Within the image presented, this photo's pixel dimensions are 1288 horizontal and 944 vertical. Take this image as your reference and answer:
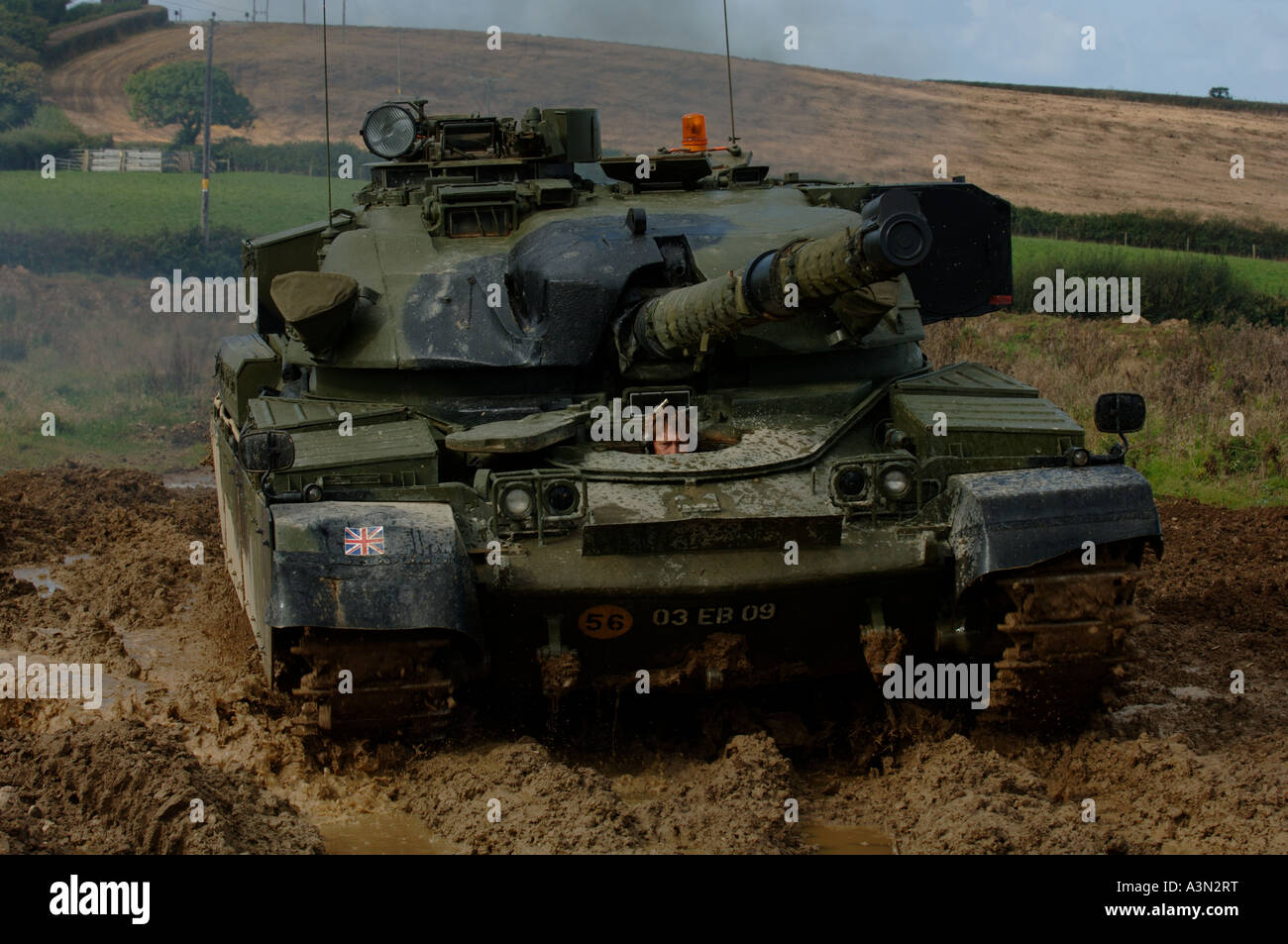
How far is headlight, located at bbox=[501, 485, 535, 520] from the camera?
7520mm

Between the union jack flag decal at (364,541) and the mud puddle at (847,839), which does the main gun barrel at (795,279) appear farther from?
the mud puddle at (847,839)

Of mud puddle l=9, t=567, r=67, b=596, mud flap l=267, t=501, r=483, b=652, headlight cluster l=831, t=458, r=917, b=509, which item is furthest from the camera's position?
mud puddle l=9, t=567, r=67, b=596

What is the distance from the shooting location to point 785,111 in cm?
4038

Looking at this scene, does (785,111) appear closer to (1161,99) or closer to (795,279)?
(1161,99)

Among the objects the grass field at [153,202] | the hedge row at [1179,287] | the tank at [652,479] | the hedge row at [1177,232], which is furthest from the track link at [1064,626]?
the grass field at [153,202]

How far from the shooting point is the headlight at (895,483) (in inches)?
306

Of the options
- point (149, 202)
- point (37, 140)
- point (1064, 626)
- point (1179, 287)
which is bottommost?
point (1064, 626)

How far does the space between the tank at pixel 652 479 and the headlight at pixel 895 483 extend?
0.05ft

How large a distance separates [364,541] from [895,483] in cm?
252

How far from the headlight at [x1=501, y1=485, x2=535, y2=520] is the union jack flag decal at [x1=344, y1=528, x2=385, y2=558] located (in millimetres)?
716

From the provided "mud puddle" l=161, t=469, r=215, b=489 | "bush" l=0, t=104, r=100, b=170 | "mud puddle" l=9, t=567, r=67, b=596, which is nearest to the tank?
"mud puddle" l=9, t=567, r=67, b=596

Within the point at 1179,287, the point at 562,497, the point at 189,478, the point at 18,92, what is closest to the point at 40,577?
the point at 189,478

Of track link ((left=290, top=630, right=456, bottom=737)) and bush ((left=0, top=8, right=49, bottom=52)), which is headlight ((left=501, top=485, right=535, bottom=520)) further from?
bush ((left=0, top=8, right=49, bottom=52))
